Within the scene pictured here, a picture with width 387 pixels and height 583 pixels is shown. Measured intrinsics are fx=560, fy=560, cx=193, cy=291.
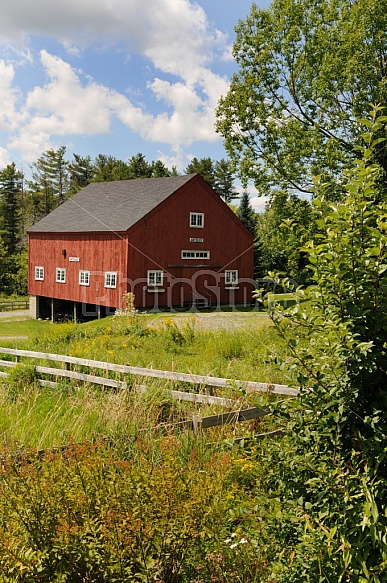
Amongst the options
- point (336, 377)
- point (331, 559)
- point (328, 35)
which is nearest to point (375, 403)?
point (336, 377)

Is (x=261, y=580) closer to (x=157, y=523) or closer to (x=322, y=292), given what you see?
(x=157, y=523)

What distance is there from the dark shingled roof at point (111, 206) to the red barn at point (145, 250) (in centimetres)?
8

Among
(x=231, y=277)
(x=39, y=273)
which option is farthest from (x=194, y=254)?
(x=39, y=273)

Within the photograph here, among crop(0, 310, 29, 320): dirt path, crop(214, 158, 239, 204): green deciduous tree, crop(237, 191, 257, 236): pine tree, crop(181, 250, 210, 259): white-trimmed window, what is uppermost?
crop(214, 158, 239, 204): green deciduous tree

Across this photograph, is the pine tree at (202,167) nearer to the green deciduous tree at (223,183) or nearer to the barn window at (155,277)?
the green deciduous tree at (223,183)

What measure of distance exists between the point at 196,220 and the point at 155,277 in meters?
4.45

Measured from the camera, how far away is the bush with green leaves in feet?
7.80

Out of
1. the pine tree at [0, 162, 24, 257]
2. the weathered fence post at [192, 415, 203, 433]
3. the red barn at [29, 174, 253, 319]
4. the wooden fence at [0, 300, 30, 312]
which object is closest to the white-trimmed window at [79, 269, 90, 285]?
the red barn at [29, 174, 253, 319]

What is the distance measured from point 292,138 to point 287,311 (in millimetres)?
20004

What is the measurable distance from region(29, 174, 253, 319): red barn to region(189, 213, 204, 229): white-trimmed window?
0.18ft

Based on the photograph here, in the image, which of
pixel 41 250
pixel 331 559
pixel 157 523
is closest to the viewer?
pixel 331 559

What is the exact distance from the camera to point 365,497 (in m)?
2.43

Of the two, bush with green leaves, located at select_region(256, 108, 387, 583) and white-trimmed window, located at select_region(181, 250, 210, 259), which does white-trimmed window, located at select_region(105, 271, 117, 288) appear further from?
bush with green leaves, located at select_region(256, 108, 387, 583)

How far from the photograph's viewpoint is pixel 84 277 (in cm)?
3052
